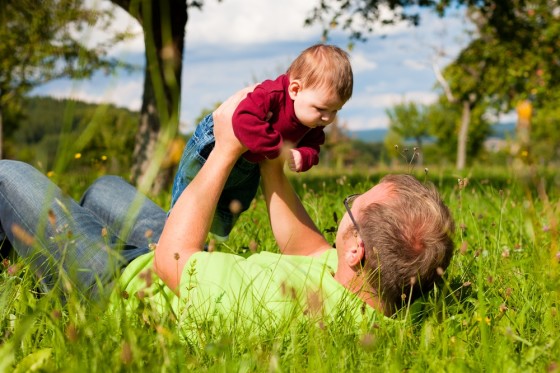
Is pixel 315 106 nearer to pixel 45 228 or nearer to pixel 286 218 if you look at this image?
pixel 286 218

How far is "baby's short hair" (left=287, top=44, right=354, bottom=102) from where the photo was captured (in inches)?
113

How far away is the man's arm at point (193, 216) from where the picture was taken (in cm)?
246

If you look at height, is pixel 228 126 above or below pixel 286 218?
above

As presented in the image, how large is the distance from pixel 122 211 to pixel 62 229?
77 cm

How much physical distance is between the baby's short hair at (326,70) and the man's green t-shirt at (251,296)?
867 mm

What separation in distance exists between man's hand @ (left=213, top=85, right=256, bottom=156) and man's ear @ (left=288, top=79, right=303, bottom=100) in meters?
0.18

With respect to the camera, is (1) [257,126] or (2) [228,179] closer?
(1) [257,126]

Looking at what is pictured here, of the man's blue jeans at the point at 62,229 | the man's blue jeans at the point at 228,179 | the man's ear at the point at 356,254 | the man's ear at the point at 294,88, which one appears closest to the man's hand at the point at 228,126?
the man's ear at the point at 294,88

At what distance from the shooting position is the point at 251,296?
2377mm

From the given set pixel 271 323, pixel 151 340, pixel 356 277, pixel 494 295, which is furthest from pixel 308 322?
pixel 494 295

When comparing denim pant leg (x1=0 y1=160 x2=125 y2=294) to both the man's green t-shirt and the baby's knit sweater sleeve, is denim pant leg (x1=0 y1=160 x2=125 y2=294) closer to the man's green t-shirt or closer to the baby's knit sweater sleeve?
the man's green t-shirt

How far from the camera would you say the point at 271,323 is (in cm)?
231

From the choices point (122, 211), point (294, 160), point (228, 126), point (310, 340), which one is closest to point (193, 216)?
point (228, 126)

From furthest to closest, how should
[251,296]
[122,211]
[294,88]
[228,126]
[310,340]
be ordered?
[122,211] < [294,88] < [228,126] < [251,296] < [310,340]
